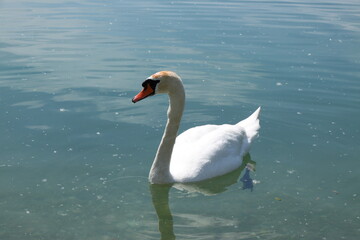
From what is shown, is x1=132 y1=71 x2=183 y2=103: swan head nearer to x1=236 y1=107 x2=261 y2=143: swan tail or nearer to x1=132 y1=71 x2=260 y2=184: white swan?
x1=132 y1=71 x2=260 y2=184: white swan

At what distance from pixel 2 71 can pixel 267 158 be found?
8.14 meters

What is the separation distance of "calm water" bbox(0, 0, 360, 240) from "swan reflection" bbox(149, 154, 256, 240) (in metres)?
0.03

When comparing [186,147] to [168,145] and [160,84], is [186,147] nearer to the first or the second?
[168,145]

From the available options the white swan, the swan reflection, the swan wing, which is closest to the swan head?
the white swan

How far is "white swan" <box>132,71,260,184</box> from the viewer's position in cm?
739

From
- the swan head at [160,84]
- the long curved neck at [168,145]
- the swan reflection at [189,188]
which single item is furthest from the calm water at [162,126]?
the swan head at [160,84]

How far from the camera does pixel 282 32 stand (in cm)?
1980

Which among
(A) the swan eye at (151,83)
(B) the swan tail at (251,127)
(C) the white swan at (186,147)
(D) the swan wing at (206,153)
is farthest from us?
(B) the swan tail at (251,127)

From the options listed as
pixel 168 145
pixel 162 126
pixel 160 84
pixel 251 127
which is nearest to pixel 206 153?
pixel 168 145

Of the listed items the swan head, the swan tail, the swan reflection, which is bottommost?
the swan reflection

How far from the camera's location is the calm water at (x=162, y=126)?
6742 millimetres

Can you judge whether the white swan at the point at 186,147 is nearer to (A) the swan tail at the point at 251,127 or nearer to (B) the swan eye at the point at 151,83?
(B) the swan eye at the point at 151,83

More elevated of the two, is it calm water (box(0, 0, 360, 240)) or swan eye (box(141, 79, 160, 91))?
swan eye (box(141, 79, 160, 91))

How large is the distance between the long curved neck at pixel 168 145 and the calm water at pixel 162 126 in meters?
0.18
